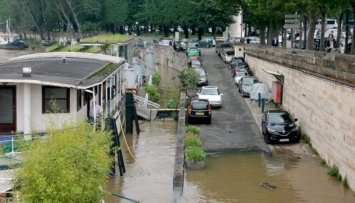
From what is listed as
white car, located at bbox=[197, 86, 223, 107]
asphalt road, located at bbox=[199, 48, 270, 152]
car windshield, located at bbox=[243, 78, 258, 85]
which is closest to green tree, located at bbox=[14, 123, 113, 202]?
asphalt road, located at bbox=[199, 48, 270, 152]

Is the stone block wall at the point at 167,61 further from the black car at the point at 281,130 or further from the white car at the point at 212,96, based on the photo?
the black car at the point at 281,130

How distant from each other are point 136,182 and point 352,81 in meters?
8.40

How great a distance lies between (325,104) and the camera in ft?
87.8

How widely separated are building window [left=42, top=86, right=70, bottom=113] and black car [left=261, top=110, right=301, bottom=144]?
1111cm

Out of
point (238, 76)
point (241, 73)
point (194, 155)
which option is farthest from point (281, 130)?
point (241, 73)

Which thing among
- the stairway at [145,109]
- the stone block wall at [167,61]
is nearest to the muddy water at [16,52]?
the stone block wall at [167,61]

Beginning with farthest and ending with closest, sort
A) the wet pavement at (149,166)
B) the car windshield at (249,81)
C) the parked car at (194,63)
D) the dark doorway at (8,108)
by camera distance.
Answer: the parked car at (194,63) → the car windshield at (249,81) → the wet pavement at (149,166) → the dark doorway at (8,108)

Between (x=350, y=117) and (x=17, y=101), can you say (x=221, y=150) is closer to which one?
(x=350, y=117)

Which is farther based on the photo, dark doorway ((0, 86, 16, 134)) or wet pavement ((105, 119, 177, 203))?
wet pavement ((105, 119, 177, 203))

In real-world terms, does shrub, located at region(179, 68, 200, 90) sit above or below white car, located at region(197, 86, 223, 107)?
above

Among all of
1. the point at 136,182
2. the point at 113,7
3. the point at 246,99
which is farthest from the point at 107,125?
the point at 113,7

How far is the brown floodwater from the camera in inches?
859

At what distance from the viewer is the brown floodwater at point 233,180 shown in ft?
71.6

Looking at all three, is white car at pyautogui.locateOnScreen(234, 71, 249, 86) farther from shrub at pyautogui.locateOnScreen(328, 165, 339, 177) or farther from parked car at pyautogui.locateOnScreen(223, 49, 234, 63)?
shrub at pyautogui.locateOnScreen(328, 165, 339, 177)
